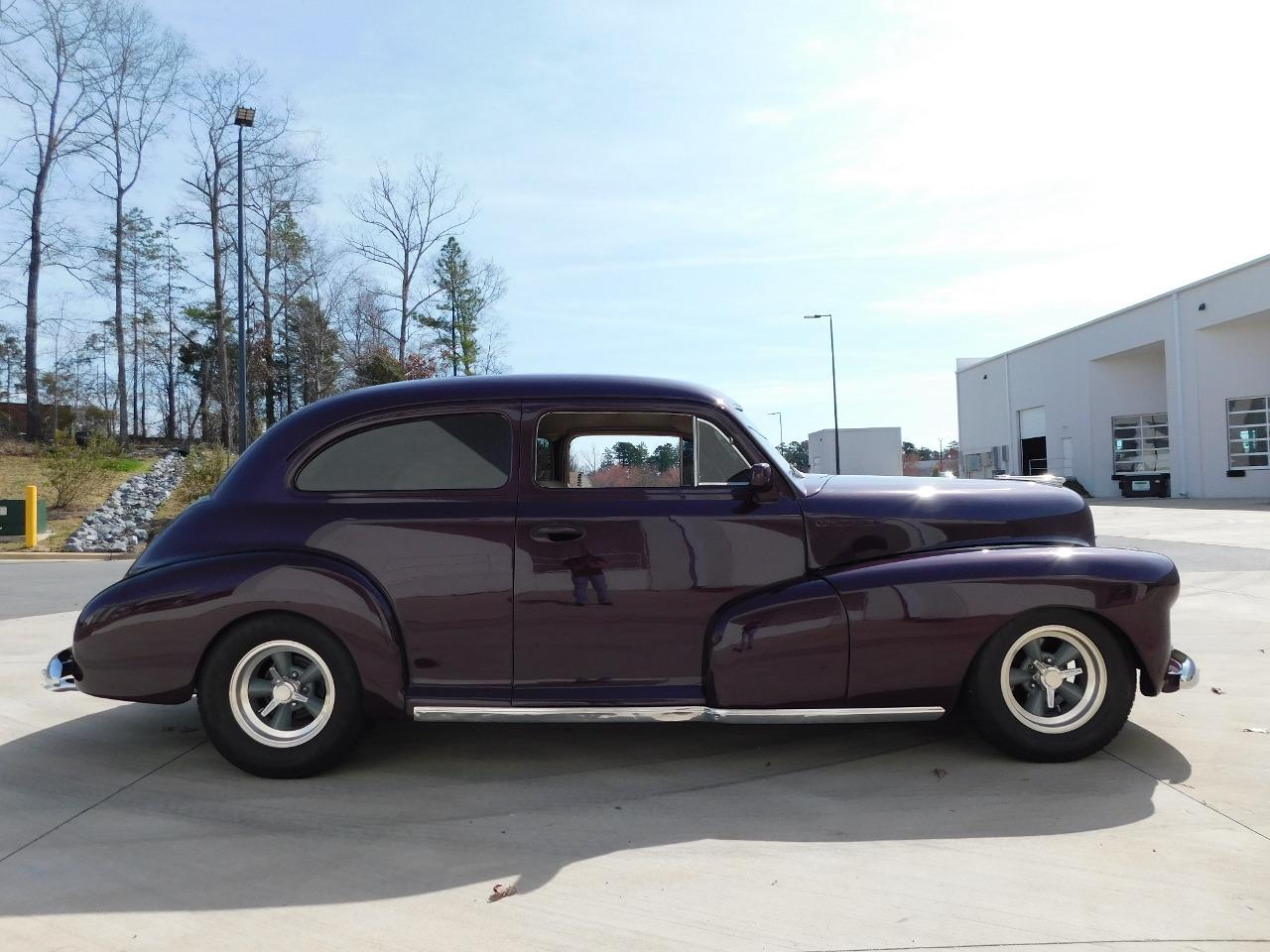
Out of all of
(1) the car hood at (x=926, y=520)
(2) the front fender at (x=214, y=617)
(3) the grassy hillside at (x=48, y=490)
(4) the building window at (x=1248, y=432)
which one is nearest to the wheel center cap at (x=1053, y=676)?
(1) the car hood at (x=926, y=520)

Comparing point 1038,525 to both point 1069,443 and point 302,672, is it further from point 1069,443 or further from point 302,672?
point 1069,443

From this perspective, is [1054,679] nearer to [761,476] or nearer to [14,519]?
[761,476]

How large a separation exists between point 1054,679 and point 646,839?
6.12 ft

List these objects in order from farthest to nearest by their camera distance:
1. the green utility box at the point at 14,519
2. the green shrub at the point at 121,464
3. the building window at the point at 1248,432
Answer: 1. the building window at the point at 1248,432
2. the green shrub at the point at 121,464
3. the green utility box at the point at 14,519

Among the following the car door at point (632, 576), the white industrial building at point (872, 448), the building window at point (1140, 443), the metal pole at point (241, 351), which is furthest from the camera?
the building window at point (1140, 443)

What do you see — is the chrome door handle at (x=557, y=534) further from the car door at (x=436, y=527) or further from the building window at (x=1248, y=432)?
the building window at (x=1248, y=432)

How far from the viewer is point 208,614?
11.8 feet

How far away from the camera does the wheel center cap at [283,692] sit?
365 cm

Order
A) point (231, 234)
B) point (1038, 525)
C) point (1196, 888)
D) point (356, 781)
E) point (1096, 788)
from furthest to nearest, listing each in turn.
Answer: point (231, 234) < point (1038, 525) < point (356, 781) < point (1096, 788) < point (1196, 888)

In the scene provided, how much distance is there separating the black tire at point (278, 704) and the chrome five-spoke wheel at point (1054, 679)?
276 centimetres

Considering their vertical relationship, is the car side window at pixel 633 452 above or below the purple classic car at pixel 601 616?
above

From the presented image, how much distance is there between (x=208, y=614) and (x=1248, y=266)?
30216 millimetres

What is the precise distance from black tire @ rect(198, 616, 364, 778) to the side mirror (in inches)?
72.3

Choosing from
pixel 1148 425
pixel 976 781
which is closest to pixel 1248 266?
pixel 1148 425
